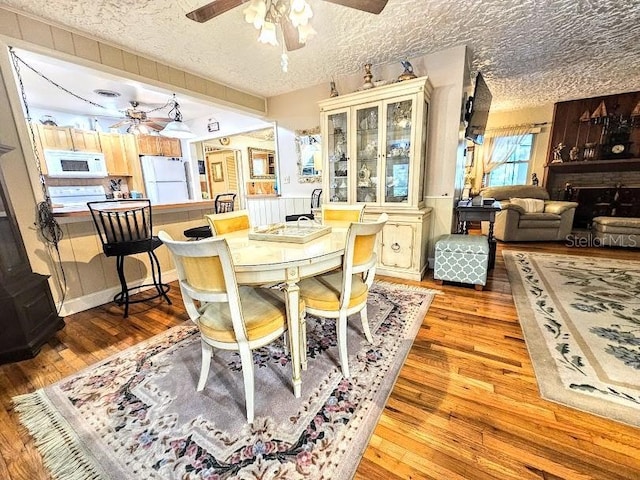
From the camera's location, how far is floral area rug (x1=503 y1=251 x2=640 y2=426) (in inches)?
55.1

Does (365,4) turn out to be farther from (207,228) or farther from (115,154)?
(115,154)

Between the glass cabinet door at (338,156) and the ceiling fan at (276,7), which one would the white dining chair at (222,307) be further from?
the glass cabinet door at (338,156)

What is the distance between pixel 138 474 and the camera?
1.07m

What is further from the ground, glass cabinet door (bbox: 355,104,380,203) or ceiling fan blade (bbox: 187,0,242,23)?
ceiling fan blade (bbox: 187,0,242,23)

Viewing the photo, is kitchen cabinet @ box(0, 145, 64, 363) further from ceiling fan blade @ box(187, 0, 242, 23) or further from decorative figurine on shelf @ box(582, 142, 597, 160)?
decorative figurine on shelf @ box(582, 142, 597, 160)

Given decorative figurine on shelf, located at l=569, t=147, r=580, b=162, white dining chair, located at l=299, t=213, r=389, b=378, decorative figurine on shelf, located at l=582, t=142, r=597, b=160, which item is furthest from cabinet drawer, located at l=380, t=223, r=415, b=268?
decorative figurine on shelf, located at l=582, t=142, r=597, b=160

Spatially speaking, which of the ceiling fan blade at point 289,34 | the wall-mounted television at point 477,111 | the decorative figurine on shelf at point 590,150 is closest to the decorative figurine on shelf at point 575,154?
the decorative figurine on shelf at point 590,150

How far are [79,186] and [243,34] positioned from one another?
4.46 metres

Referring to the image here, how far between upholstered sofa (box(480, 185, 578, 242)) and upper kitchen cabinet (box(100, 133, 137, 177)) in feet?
23.0

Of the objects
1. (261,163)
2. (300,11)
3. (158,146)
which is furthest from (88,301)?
(261,163)

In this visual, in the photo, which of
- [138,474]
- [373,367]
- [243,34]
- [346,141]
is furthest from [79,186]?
[373,367]

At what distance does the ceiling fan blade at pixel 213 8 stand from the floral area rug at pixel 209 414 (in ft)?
7.09

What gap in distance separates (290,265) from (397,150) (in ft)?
7.65

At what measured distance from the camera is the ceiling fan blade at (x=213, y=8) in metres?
1.49
